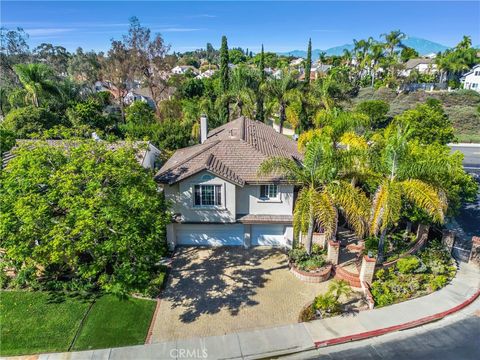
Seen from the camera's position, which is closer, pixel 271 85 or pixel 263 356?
pixel 263 356

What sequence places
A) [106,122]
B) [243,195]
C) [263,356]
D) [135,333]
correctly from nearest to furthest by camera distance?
[263,356] < [135,333] < [243,195] < [106,122]

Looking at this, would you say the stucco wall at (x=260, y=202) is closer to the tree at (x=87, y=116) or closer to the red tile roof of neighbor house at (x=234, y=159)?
the red tile roof of neighbor house at (x=234, y=159)

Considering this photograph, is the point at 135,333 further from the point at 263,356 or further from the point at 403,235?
the point at 403,235

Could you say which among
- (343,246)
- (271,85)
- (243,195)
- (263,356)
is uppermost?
(271,85)

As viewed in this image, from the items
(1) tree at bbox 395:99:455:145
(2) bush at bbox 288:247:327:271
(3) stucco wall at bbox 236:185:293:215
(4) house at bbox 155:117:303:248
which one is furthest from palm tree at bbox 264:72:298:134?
(2) bush at bbox 288:247:327:271

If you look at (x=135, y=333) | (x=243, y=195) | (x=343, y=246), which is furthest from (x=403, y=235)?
(x=135, y=333)

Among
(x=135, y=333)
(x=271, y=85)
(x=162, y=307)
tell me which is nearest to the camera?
(x=135, y=333)

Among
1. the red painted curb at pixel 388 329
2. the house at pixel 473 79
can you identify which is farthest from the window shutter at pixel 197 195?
the house at pixel 473 79

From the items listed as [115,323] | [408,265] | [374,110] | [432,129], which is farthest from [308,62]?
[115,323]
